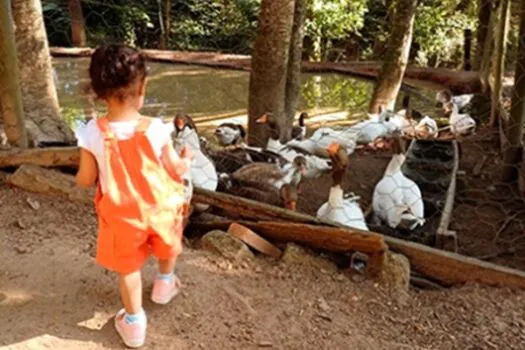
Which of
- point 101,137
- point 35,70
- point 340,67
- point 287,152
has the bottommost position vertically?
point 340,67

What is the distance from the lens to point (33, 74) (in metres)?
2.97

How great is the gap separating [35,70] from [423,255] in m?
2.10

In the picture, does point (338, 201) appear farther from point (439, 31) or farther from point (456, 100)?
point (439, 31)

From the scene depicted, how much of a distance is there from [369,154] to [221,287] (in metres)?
3.09

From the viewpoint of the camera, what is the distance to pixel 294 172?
11.4 feet

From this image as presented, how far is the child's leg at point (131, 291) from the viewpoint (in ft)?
4.91

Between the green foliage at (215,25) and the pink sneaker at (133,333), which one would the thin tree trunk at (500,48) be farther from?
the green foliage at (215,25)

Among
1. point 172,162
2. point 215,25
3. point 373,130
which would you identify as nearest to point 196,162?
point 172,162

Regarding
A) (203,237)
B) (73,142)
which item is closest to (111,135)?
(203,237)

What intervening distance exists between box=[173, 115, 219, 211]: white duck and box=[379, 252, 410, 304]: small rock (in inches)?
38.5

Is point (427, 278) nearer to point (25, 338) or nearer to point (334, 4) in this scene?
point (25, 338)

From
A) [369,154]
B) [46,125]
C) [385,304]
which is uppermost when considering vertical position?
[46,125]

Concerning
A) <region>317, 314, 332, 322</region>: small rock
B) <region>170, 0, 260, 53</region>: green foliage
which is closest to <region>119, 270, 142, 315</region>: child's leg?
<region>317, 314, 332, 322</region>: small rock

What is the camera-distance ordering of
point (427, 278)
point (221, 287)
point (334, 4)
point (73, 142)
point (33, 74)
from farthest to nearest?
1. point (334, 4)
2. point (33, 74)
3. point (73, 142)
4. point (427, 278)
5. point (221, 287)
